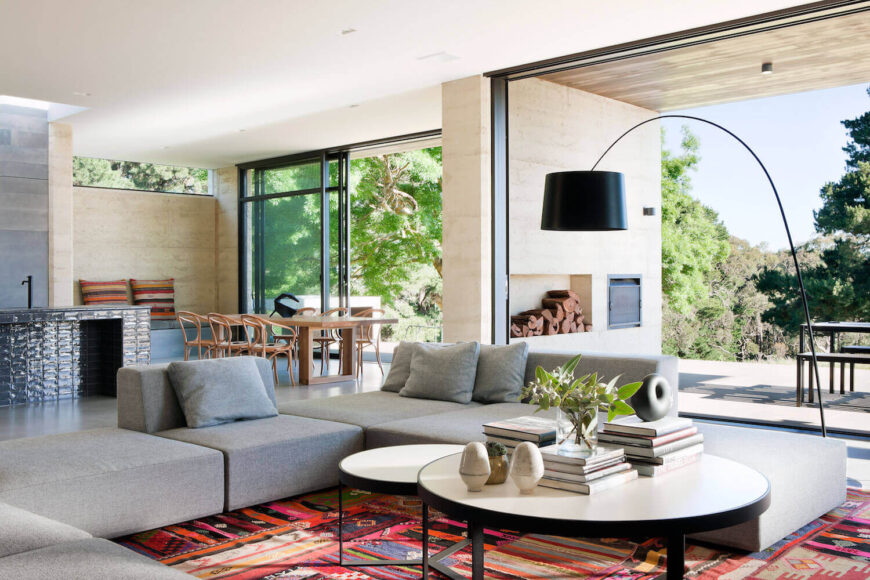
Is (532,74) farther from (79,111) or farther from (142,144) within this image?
(142,144)

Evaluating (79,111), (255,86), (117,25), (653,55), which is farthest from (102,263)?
(653,55)

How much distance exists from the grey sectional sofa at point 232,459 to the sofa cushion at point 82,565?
0.20ft

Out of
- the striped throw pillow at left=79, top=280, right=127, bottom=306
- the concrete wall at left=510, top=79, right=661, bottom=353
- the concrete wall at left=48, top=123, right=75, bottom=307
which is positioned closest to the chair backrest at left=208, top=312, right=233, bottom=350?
A: the concrete wall at left=48, top=123, right=75, bottom=307

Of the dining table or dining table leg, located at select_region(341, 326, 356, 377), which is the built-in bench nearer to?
the dining table

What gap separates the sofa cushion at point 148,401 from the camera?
13.5 ft

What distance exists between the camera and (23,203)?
8.86 metres

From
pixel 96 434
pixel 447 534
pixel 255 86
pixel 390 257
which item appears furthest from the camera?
pixel 390 257

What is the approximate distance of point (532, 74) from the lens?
6.74m

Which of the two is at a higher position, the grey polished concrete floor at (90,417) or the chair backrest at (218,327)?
the chair backrest at (218,327)

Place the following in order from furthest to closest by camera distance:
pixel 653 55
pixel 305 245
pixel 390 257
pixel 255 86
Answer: pixel 390 257
pixel 305 245
pixel 255 86
pixel 653 55

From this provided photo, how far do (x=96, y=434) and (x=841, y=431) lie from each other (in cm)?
513

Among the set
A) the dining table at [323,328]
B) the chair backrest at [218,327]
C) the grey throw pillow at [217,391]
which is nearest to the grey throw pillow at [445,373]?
the grey throw pillow at [217,391]

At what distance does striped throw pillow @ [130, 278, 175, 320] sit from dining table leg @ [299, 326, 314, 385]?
4.63m

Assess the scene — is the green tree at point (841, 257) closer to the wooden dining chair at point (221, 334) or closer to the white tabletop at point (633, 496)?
the wooden dining chair at point (221, 334)
